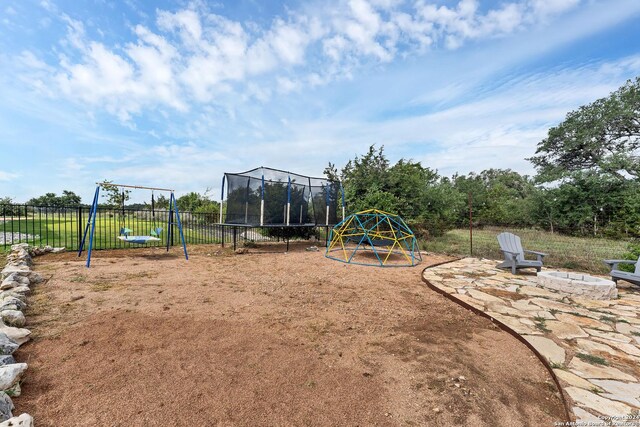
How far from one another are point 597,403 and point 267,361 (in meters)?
2.29

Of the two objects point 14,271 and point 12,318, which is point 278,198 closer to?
point 14,271

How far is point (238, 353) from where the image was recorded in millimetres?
2367

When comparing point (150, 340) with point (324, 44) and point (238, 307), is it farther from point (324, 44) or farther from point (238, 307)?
point (324, 44)

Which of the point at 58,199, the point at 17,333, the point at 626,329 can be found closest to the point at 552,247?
the point at 626,329

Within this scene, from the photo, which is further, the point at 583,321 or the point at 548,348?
the point at 583,321

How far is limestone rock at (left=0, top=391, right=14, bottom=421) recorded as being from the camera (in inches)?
55.8

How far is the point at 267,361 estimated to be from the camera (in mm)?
2262

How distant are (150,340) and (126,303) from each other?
50.2 inches

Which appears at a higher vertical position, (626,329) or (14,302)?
(14,302)

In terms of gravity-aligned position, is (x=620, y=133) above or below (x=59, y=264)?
above

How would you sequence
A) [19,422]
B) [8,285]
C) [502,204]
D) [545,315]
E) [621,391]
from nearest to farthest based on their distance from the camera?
[19,422]
[621,391]
[545,315]
[8,285]
[502,204]

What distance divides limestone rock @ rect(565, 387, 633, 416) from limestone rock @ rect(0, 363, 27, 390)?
3584 millimetres

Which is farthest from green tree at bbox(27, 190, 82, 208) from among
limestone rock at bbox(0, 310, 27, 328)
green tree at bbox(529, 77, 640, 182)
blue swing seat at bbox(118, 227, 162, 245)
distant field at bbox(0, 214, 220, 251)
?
green tree at bbox(529, 77, 640, 182)

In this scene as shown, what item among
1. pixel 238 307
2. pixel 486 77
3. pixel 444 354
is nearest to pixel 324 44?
pixel 486 77
